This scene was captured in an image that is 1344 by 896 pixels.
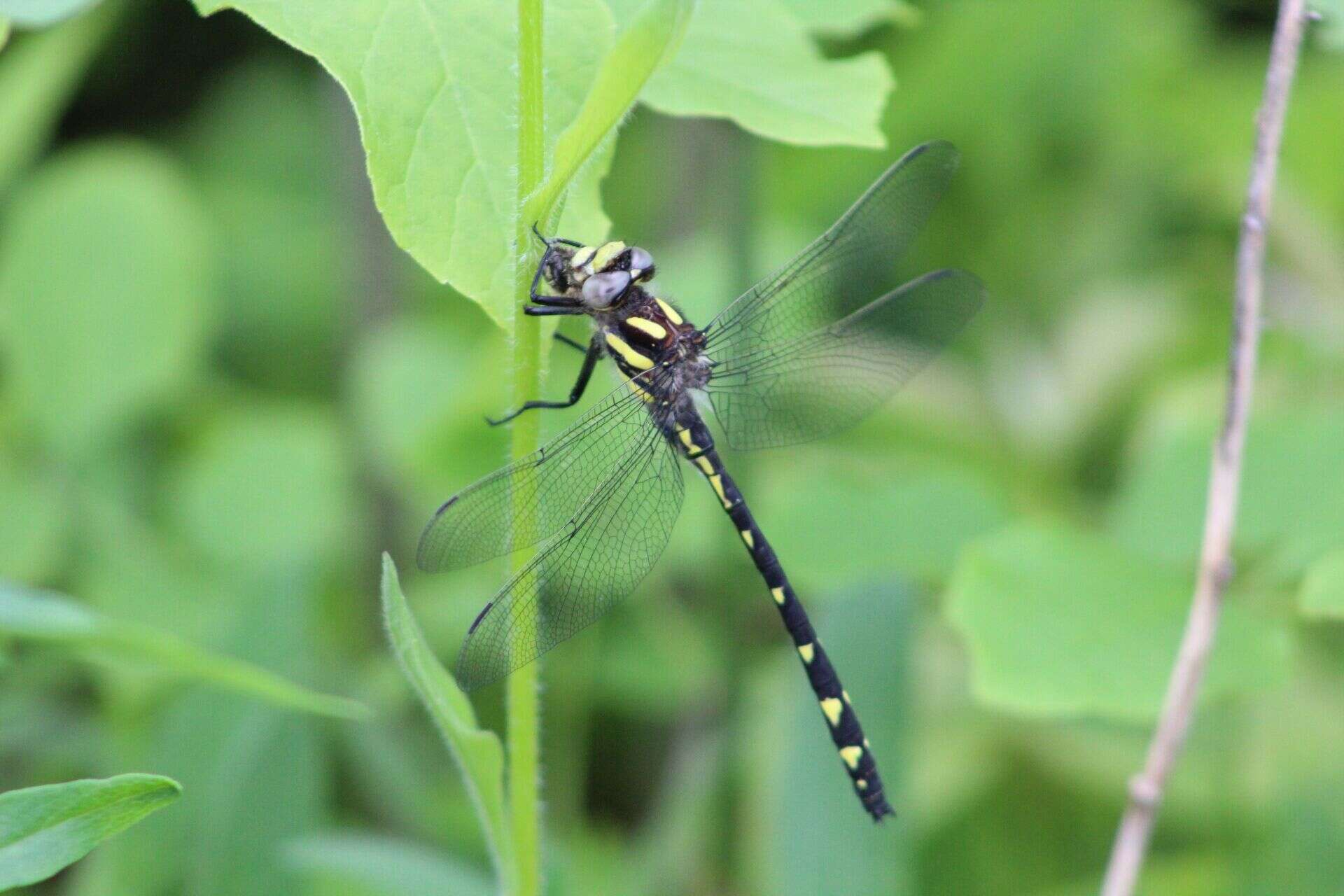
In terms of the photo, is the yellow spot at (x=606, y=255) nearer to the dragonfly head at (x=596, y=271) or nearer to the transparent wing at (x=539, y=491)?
the dragonfly head at (x=596, y=271)

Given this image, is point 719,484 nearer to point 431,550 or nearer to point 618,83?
point 431,550

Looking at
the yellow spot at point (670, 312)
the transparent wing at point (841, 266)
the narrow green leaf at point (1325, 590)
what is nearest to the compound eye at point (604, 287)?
the yellow spot at point (670, 312)

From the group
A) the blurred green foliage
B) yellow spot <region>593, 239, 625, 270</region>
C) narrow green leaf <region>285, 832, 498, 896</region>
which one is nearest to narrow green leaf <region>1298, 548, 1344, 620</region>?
the blurred green foliage

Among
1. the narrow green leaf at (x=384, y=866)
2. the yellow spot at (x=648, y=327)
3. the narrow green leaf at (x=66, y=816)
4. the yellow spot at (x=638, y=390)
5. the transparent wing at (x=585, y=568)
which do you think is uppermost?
the yellow spot at (x=648, y=327)

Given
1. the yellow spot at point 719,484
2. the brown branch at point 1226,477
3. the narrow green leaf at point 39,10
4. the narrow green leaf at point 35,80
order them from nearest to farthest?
the narrow green leaf at point 39,10 → the brown branch at point 1226,477 → the yellow spot at point 719,484 → the narrow green leaf at point 35,80

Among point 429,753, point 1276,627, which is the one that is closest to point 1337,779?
point 1276,627

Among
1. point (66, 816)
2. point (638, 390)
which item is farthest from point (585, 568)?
point (66, 816)

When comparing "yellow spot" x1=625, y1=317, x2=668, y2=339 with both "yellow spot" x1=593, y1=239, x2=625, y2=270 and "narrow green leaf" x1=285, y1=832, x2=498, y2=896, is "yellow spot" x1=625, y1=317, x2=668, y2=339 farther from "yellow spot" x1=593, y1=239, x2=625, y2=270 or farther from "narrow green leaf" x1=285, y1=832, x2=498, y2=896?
"narrow green leaf" x1=285, y1=832, x2=498, y2=896

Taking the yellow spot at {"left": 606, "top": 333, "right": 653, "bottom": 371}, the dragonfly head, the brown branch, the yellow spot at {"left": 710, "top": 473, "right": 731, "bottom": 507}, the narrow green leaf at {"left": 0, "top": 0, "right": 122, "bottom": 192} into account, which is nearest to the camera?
the brown branch
